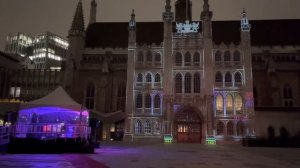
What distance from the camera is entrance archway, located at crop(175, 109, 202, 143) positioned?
47.5 m

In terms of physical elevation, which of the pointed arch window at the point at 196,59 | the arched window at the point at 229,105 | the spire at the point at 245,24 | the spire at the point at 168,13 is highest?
the spire at the point at 168,13

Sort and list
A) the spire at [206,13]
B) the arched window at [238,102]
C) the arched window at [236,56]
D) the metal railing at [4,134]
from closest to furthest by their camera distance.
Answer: the metal railing at [4,134], the arched window at [238,102], the arched window at [236,56], the spire at [206,13]

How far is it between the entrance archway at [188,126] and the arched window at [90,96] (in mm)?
15753

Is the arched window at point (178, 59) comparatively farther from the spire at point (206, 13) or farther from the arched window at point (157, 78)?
the spire at point (206, 13)

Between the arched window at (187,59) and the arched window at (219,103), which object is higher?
the arched window at (187,59)

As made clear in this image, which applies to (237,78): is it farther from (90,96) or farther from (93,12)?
(93,12)

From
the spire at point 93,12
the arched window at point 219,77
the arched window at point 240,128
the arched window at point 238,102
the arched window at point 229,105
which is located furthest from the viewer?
the spire at point 93,12

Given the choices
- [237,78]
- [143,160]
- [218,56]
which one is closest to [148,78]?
[218,56]

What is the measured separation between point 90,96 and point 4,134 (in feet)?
108

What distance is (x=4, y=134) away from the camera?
21438 mm

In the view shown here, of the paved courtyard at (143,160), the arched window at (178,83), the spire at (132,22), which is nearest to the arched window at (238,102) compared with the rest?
the arched window at (178,83)

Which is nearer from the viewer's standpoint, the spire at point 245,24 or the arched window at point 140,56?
the spire at point 245,24

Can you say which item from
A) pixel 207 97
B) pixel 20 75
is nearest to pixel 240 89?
pixel 207 97

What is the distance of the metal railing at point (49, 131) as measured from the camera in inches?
850
